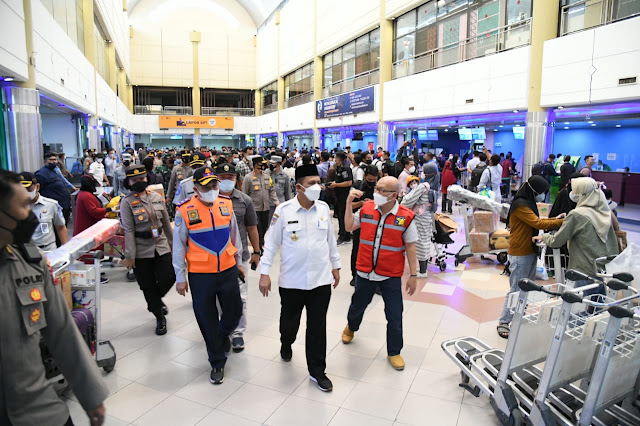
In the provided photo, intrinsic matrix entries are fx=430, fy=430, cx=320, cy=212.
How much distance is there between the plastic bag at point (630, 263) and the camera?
3432 millimetres

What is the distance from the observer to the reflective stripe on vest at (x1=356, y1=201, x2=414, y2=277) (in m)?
3.82

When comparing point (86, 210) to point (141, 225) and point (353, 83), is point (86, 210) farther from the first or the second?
point (353, 83)

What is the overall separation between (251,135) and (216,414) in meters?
38.2

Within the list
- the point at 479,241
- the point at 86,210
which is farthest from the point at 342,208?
the point at 86,210

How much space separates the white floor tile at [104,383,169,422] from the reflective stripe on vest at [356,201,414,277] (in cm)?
203

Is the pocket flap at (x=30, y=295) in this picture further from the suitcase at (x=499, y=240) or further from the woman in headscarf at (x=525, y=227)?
the suitcase at (x=499, y=240)

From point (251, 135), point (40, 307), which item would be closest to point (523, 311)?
point (40, 307)

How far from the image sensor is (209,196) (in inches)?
140

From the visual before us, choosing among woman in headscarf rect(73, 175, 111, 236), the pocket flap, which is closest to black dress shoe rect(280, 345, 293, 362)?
the pocket flap

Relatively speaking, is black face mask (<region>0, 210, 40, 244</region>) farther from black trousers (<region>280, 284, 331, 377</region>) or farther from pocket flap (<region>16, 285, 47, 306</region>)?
black trousers (<region>280, 284, 331, 377</region>)

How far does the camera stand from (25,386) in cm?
155

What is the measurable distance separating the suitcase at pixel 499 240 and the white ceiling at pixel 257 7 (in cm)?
2942

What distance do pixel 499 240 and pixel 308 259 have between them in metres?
4.85

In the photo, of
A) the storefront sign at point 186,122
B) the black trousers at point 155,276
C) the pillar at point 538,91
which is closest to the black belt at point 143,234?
the black trousers at point 155,276
